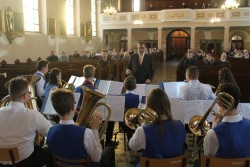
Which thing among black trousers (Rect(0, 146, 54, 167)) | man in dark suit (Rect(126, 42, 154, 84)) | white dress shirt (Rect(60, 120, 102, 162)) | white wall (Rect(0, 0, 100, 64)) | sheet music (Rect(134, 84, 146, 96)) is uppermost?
white wall (Rect(0, 0, 100, 64))

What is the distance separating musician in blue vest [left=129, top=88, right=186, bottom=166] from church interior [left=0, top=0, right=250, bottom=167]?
2033mm

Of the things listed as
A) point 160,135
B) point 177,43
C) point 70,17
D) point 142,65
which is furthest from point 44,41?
point 177,43

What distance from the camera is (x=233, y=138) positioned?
99.9 inches

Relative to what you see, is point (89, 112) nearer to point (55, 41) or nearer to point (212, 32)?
point (55, 41)

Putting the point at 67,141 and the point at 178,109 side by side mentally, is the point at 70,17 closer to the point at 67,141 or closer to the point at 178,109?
the point at 178,109

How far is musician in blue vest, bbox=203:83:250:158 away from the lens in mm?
2541

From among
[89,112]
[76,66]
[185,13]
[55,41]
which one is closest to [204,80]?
[76,66]

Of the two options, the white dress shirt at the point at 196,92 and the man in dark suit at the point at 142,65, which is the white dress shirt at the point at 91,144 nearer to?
the white dress shirt at the point at 196,92

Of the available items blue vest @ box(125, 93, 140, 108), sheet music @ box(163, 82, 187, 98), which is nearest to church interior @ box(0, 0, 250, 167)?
blue vest @ box(125, 93, 140, 108)

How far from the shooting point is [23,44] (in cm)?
1435

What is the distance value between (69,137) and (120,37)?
25.7m

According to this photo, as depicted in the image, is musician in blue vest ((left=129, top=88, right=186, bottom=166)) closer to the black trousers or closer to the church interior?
the black trousers

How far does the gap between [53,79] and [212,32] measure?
22722mm

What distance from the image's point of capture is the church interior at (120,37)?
10.1m
